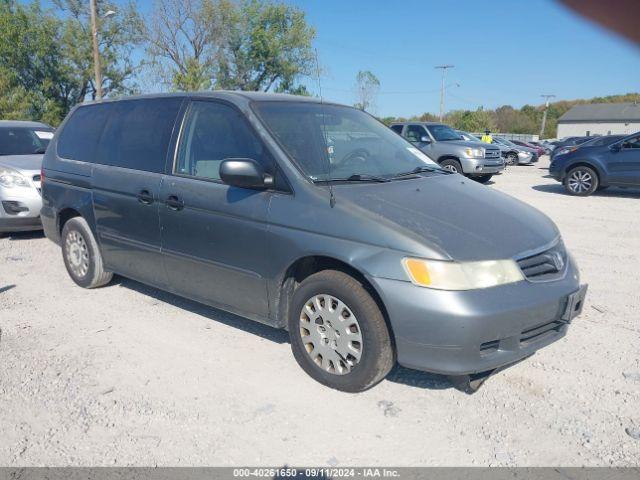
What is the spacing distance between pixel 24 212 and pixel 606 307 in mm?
6855

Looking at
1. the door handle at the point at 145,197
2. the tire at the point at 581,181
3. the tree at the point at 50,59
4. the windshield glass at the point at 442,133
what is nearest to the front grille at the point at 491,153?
the windshield glass at the point at 442,133

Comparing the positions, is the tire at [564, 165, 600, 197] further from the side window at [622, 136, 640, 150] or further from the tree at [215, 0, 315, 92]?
the tree at [215, 0, 315, 92]

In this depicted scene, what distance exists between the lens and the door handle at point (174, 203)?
13.1ft

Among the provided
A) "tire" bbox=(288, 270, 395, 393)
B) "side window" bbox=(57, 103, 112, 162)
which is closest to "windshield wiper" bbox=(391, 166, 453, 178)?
"tire" bbox=(288, 270, 395, 393)

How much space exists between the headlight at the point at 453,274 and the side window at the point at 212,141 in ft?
4.51

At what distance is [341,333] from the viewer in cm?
322

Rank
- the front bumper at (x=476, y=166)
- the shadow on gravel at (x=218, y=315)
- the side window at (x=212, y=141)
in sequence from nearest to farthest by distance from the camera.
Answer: the side window at (x=212, y=141) < the shadow on gravel at (x=218, y=315) < the front bumper at (x=476, y=166)

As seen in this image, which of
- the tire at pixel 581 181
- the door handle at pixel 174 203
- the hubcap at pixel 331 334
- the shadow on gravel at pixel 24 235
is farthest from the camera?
the tire at pixel 581 181

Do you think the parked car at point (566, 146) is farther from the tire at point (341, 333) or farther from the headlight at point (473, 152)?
the tire at point (341, 333)

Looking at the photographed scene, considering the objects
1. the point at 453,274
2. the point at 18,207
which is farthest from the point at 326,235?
the point at 18,207

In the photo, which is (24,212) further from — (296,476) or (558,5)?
(558,5)

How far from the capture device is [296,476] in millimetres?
2559

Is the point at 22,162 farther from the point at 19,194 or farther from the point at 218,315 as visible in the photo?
the point at 218,315

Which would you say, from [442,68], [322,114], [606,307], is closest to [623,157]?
[606,307]
